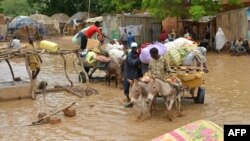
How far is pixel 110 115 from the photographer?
408 inches

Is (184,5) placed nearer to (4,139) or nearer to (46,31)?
(4,139)

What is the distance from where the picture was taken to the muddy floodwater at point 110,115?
8781 mm

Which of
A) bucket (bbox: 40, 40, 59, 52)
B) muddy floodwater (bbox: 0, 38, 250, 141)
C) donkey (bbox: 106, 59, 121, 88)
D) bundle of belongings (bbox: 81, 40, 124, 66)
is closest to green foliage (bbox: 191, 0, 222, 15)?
muddy floodwater (bbox: 0, 38, 250, 141)

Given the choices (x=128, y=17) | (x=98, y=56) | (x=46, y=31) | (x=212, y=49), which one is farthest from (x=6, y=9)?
(x=98, y=56)

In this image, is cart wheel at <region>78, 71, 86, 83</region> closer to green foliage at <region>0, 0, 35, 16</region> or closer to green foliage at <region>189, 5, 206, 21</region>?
green foliage at <region>189, 5, 206, 21</region>

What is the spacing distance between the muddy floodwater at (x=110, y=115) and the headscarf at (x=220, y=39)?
9.11 metres

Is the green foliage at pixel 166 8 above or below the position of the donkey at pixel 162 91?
above

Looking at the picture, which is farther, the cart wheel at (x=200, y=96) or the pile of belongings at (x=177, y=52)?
Result: the cart wheel at (x=200, y=96)

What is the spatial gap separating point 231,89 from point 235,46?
10.7 meters

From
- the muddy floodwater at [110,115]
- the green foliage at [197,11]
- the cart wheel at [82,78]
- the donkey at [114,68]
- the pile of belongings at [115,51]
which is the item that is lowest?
the muddy floodwater at [110,115]

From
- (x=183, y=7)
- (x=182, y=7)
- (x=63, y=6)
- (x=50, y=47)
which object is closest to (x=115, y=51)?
(x=50, y=47)

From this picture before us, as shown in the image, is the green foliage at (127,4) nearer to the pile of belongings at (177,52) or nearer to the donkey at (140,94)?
the pile of belongings at (177,52)

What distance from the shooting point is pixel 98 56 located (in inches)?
572

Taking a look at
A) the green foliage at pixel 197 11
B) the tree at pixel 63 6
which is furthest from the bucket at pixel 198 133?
the tree at pixel 63 6
